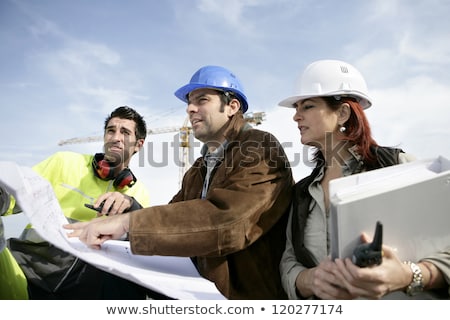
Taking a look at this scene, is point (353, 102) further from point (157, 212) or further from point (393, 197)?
point (157, 212)

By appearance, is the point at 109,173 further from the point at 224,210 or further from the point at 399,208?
the point at 399,208

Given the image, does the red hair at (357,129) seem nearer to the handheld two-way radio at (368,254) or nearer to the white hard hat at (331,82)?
the white hard hat at (331,82)

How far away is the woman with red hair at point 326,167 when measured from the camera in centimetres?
198

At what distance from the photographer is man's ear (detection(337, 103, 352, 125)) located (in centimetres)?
282

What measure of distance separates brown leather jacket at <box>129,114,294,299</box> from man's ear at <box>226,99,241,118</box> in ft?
0.89

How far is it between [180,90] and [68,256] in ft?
6.29

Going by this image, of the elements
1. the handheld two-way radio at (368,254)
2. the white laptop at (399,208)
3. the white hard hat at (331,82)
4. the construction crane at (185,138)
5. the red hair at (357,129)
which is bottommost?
the handheld two-way radio at (368,254)

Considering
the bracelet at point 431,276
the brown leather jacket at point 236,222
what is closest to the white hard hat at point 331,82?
the brown leather jacket at point 236,222

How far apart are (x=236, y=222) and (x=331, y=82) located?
1.37m

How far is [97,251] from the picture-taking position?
222 cm

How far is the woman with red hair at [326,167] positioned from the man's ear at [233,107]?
52 centimetres

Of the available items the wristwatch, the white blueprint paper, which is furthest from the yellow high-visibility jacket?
the wristwatch

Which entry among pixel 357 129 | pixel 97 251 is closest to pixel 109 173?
pixel 97 251

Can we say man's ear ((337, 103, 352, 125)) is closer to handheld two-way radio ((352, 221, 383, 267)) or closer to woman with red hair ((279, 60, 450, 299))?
woman with red hair ((279, 60, 450, 299))
